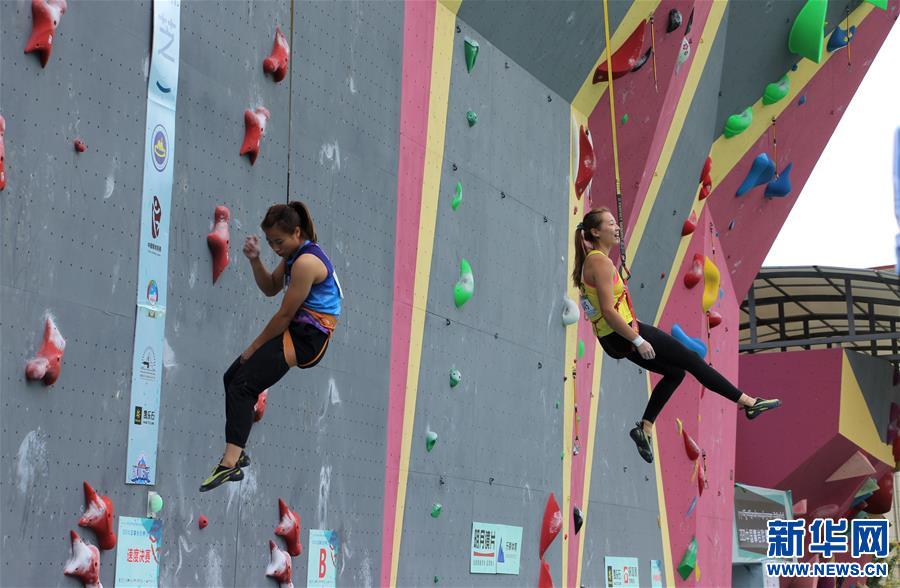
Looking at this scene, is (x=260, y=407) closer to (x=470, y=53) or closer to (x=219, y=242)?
(x=219, y=242)

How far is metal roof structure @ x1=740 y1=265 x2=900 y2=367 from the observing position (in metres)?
16.1

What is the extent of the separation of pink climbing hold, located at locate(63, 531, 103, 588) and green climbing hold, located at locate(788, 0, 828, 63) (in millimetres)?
7086

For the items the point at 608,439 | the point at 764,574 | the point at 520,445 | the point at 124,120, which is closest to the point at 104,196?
the point at 124,120

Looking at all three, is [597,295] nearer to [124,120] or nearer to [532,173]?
[124,120]

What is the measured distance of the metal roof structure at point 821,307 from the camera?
16109mm

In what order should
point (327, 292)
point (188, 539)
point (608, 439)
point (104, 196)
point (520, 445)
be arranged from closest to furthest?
point (327, 292) → point (104, 196) → point (188, 539) → point (520, 445) → point (608, 439)

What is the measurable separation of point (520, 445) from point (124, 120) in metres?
3.66

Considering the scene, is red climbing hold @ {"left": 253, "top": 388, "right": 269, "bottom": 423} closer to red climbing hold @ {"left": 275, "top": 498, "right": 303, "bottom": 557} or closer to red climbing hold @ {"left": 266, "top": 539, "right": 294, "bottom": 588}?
red climbing hold @ {"left": 275, "top": 498, "right": 303, "bottom": 557}

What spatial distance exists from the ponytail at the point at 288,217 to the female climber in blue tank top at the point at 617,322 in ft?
4.61

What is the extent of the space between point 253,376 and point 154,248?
1005 mm

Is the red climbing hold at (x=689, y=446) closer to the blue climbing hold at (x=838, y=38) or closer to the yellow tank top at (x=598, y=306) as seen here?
the blue climbing hold at (x=838, y=38)

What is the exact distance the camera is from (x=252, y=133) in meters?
5.32

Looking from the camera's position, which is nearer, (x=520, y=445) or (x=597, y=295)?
(x=597, y=295)

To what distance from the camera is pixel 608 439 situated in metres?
8.75
